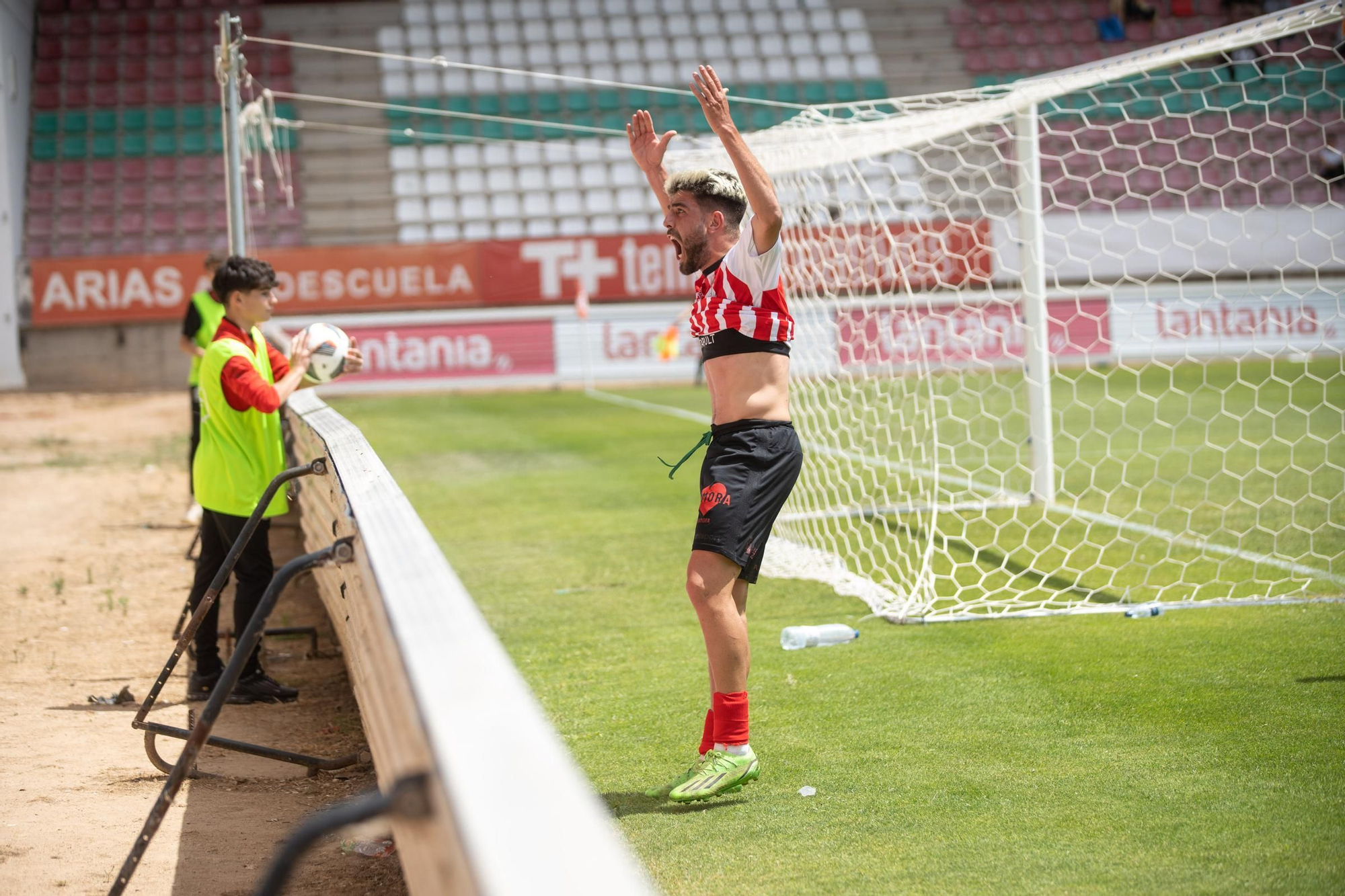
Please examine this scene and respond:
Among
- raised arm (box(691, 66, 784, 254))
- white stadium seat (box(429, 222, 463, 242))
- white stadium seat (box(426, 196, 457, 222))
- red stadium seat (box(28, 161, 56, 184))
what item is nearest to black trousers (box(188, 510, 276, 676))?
raised arm (box(691, 66, 784, 254))

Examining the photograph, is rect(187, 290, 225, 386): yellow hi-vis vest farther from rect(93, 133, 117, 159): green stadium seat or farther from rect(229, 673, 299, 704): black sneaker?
rect(93, 133, 117, 159): green stadium seat

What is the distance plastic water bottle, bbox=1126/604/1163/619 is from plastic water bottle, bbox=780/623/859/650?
1295 mm

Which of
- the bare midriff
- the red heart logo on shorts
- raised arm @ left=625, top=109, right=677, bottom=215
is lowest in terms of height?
the red heart logo on shorts

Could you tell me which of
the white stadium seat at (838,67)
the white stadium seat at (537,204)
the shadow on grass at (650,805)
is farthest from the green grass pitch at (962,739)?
the white stadium seat at (838,67)

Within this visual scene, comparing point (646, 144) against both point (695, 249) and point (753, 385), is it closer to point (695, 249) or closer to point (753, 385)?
point (695, 249)

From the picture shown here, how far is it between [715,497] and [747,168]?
3.13 ft

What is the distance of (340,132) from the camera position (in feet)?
89.3

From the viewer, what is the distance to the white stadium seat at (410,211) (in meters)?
26.0

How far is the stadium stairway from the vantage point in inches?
1016

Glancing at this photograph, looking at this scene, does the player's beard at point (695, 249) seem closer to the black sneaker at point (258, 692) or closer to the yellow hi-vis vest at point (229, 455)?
the yellow hi-vis vest at point (229, 455)

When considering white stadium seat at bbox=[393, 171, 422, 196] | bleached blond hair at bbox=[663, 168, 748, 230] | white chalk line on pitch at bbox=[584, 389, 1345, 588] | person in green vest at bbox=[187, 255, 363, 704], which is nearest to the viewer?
bleached blond hair at bbox=[663, 168, 748, 230]

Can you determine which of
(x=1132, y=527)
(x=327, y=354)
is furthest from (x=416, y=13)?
(x=327, y=354)

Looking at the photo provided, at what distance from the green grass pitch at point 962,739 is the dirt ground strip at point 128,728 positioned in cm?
88

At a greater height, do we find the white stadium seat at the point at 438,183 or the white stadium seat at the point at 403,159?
the white stadium seat at the point at 403,159
